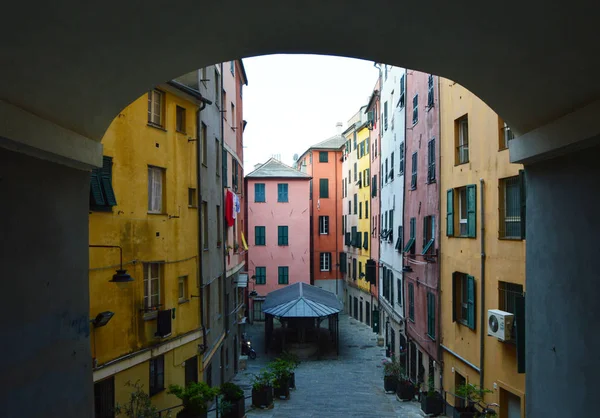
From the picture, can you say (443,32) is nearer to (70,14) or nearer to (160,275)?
(70,14)

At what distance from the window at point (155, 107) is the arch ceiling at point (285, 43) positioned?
9957mm

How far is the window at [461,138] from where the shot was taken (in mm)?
16578

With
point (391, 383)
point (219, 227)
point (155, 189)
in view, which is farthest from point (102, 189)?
point (391, 383)

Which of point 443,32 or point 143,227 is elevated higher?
point 443,32

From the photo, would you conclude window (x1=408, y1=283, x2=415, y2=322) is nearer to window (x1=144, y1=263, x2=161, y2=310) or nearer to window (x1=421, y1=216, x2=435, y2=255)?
window (x1=421, y1=216, x2=435, y2=255)

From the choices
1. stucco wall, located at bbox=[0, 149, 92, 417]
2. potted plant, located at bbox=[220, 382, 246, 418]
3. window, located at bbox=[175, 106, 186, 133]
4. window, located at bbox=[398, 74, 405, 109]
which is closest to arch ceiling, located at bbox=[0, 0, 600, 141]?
stucco wall, located at bbox=[0, 149, 92, 417]

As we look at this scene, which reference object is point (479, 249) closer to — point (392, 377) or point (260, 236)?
point (392, 377)

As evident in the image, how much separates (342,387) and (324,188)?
3158 centimetres

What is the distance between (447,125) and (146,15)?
14781mm

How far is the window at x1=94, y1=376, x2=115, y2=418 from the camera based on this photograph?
41.9ft

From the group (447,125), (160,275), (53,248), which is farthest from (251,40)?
(447,125)

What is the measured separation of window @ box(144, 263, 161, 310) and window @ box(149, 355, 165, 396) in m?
1.61

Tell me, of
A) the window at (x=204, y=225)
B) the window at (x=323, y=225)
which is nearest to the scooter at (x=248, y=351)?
the window at (x=204, y=225)

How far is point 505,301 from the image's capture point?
13.2 metres
